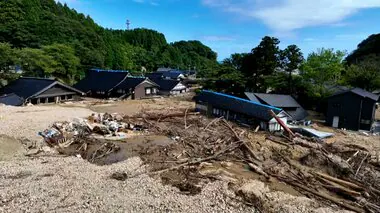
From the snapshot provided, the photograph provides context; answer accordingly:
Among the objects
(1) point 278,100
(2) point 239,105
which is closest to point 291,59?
(1) point 278,100

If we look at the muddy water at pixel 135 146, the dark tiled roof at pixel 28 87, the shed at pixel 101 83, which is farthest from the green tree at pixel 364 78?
the dark tiled roof at pixel 28 87

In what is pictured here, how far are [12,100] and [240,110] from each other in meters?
23.3

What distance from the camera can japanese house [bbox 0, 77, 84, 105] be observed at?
30.3 meters

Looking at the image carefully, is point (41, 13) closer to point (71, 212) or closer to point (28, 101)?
point (28, 101)

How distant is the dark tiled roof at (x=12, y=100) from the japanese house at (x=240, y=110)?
18.7m

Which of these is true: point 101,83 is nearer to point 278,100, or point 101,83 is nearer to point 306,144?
point 278,100

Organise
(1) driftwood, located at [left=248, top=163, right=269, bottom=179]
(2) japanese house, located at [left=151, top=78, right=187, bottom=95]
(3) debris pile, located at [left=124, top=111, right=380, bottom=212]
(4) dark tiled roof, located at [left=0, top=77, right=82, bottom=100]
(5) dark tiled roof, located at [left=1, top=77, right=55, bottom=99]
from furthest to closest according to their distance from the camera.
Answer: (2) japanese house, located at [left=151, top=78, right=187, bottom=95] → (5) dark tiled roof, located at [left=1, top=77, right=55, bottom=99] → (4) dark tiled roof, located at [left=0, top=77, right=82, bottom=100] → (1) driftwood, located at [left=248, top=163, right=269, bottom=179] → (3) debris pile, located at [left=124, top=111, right=380, bottom=212]

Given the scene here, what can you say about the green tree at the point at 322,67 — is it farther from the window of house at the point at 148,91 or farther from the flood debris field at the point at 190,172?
the window of house at the point at 148,91

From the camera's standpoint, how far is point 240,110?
25.0 metres

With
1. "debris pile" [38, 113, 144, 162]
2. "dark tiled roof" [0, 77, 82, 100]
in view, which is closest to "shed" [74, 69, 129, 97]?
"dark tiled roof" [0, 77, 82, 100]

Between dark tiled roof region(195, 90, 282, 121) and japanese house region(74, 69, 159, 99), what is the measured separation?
515 inches

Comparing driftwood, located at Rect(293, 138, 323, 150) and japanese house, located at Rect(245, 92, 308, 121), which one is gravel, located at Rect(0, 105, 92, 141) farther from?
driftwood, located at Rect(293, 138, 323, 150)

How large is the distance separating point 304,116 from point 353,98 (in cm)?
470

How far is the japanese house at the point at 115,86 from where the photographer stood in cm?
3931
